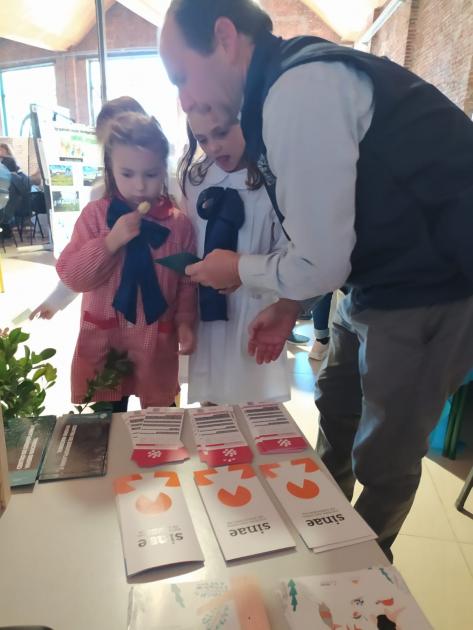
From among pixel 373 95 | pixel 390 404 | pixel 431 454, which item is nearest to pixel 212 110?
pixel 373 95

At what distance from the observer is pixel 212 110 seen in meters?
0.79

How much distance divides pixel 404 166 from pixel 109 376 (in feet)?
2.18

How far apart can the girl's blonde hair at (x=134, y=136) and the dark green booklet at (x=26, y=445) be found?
550 millimetres

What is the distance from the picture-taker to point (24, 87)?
32.8 feet

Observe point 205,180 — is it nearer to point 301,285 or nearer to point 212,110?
point 212,110

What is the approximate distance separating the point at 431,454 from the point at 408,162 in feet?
4.73

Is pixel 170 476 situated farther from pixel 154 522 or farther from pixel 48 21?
pixel 48 21

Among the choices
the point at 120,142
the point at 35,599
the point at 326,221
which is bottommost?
the point at 35,599

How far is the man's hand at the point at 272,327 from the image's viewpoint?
986 mm

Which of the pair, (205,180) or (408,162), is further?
(205,180)

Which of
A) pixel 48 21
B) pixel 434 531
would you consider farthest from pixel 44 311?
pixel 48 21

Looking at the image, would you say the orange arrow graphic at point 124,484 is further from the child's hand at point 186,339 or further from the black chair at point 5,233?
the black chair at point 5,233

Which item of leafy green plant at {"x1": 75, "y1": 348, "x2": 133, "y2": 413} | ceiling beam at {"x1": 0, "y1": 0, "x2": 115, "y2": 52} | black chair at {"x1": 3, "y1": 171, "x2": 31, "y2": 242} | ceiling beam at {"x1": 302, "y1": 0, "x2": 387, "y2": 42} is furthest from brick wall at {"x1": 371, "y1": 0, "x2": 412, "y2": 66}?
leafy green plant at {"x1": 75, "y1": 348, "x2": 133, "y2": 413}

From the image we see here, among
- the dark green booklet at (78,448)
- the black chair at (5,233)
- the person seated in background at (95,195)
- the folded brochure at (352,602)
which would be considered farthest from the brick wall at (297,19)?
the folded brochure at (352,602)
